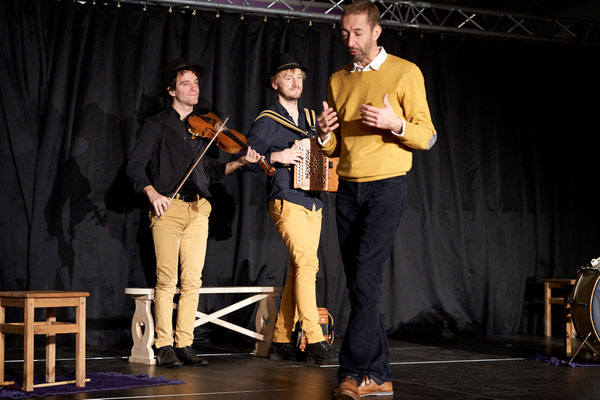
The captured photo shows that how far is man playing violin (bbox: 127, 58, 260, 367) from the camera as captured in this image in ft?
15.3

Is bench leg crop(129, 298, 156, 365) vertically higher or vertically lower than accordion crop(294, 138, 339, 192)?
lower

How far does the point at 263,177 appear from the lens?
20.2ft

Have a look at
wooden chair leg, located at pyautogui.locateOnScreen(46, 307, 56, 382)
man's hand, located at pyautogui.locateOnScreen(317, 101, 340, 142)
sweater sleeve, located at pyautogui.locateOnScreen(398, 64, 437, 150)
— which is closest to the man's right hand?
wooden chair leg, located at pyautogui.locateOnScreen(46, 307, 56, 382)

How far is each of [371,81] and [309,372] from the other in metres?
1.78

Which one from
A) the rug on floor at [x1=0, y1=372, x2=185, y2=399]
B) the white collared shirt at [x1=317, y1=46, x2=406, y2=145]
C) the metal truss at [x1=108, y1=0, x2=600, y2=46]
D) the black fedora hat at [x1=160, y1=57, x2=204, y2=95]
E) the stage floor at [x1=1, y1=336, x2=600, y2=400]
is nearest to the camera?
the white collared shirt at [x1=317, y1=46, x2=406, y2=145]

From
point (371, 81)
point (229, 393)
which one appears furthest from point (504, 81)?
point (229, 393)

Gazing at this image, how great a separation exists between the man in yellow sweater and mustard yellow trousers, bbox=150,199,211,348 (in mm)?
1597

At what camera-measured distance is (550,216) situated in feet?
23.5

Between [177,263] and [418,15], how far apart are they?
310 centimetres

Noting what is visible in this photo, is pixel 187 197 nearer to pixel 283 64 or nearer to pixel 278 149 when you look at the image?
pixel 278 149

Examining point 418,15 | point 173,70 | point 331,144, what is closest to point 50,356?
point 331,144

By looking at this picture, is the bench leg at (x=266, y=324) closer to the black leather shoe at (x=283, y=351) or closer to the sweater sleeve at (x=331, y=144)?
the black leather shoe at (x=283, y=351)

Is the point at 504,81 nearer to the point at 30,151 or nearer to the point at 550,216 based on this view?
the point at 550,216

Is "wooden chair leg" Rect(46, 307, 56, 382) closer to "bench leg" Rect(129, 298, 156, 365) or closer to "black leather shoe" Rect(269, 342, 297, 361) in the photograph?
"bench leg" Rect(129, 298, 156, 365)
